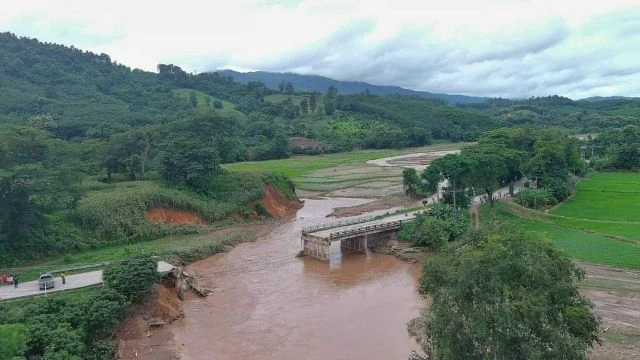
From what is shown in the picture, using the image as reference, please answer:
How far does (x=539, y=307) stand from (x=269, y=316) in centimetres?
1931

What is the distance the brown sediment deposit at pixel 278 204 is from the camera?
62469 millimetres

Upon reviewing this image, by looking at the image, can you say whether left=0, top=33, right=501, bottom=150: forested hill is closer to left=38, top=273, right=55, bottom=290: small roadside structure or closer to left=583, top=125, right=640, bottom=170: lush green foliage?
left=583, top=125, right=640, bottom=170: lush green foliage

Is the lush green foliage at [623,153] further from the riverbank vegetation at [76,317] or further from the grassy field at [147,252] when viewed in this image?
the riverbank vegetation at [76,317]

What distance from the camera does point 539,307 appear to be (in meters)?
15.8

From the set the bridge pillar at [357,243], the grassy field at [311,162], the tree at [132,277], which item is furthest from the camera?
the grassy field at [311,162]

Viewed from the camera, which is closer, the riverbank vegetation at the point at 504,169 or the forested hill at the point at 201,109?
the riverbank vegetation at the point at 504,169

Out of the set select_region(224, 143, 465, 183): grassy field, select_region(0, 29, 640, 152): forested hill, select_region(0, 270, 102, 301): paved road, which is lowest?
select_region(0, 270, 102, 301): paved road

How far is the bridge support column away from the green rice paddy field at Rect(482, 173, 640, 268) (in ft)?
47.0

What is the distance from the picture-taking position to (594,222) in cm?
4866

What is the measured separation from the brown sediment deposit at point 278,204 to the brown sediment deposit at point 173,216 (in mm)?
10333

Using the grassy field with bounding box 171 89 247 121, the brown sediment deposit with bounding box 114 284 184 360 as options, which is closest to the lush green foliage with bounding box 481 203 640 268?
the brown sediment deposit with bounding box 114 284 184 360

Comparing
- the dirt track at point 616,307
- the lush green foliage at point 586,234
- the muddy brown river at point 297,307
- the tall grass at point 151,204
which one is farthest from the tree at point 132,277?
the dirt track at point 616,307

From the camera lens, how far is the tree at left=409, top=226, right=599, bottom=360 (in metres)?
15.4

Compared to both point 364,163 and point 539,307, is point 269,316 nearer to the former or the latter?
point 539,307
